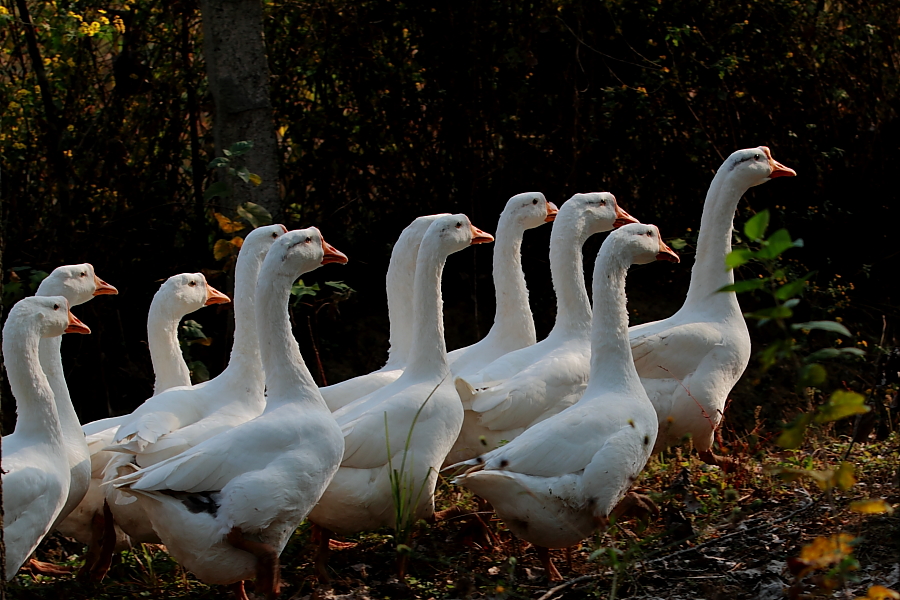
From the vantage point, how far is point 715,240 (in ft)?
21.0

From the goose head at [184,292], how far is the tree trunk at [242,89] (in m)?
1.45

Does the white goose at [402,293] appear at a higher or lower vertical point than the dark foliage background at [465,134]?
lower

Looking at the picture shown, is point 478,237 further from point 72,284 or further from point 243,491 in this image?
point 72,284

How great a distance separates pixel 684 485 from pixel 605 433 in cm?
90

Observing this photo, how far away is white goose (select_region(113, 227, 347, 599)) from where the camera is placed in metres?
4.21

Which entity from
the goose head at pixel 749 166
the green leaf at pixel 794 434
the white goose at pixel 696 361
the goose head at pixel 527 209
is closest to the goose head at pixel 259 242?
the goose head at pixel 527 209

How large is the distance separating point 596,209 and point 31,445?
12.3 feet

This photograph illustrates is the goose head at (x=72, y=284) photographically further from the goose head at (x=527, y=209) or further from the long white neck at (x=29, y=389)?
the goose head at (x=527, y=209)

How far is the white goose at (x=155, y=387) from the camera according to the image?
538 cm

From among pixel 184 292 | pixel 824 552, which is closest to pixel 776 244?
pixel 824 552

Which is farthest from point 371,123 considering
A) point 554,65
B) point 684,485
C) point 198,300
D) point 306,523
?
point 684,485

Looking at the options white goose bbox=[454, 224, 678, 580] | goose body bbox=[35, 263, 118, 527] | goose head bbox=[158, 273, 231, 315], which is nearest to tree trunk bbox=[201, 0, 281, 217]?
Answer: goose head bbox=[158, 273, 231, 315]

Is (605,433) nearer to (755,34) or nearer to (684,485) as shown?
(684,485)

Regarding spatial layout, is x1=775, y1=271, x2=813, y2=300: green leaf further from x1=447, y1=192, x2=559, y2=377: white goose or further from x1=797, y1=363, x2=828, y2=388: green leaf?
x1=447, y1=192, x2=559, y2=377: white goose
